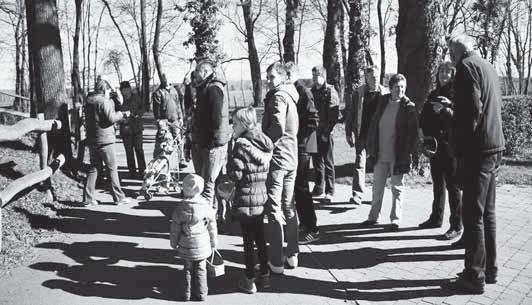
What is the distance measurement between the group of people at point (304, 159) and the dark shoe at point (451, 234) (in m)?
0.02

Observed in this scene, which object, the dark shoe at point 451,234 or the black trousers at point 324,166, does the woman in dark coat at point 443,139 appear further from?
the black trousers at point 324,166

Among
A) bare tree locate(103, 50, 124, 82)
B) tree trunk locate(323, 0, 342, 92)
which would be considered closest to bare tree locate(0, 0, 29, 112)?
bare tree locate(103, 50, 124, 82)

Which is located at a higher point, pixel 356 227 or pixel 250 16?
pixel 250 16

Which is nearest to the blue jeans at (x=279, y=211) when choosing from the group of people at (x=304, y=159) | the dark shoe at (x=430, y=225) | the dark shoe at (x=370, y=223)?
the group of people at (x=304, y=159)

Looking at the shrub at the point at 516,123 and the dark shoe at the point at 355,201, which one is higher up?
the shrub at the point at 516,123

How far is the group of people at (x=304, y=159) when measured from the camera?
14.8 feet

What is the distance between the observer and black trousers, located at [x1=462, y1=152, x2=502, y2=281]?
4.59 m

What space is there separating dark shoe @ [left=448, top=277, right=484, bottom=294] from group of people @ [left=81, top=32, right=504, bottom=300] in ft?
0.04

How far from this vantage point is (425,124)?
6.34 meters

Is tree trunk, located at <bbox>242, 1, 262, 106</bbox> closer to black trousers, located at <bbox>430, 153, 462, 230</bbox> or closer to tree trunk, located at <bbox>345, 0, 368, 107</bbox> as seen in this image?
tree trunk, located at <bbox>345, 0, 368, 107</bbox>

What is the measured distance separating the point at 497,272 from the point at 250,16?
2893 centimetres

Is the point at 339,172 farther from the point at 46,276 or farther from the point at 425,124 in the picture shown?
the point at 46,276

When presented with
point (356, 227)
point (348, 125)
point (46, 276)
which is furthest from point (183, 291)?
point (348, 125)

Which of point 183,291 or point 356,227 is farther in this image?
point 356,227
